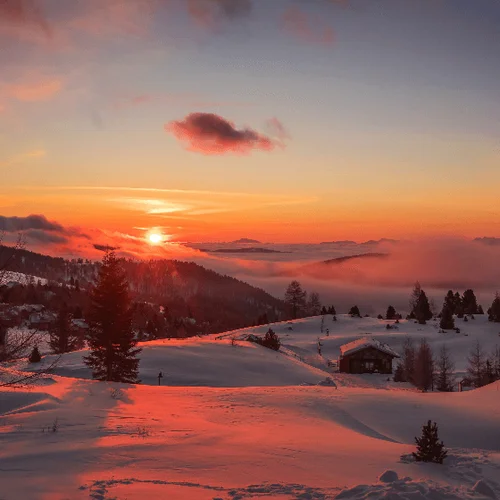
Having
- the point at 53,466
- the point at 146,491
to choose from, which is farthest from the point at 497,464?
the point at 53,466

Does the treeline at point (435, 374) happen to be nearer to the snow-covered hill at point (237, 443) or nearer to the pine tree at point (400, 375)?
the pine tree at point (400, 375)

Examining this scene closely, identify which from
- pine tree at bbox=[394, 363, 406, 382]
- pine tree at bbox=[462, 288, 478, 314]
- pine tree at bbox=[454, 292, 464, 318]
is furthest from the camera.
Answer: pine tree at bbox=[462, 288, 478, 314]

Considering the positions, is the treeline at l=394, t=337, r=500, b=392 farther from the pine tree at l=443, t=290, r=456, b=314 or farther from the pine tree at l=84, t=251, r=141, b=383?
the pine tree at l=443, t=290, r=456, b=314

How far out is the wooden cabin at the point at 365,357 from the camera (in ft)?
201

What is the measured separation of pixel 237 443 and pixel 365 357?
53544mm

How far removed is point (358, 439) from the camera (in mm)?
13508

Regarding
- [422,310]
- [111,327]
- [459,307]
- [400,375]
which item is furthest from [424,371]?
[459,307]

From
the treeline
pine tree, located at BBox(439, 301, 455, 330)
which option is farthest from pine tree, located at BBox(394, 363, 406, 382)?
pine tree, located at BBox(439, 301, 455, 330)

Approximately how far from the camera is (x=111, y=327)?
2909 centimetres

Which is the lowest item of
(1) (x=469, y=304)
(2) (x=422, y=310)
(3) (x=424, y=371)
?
(3) (x=424, y=371)

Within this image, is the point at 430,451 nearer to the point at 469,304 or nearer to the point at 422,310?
the point at 422,310

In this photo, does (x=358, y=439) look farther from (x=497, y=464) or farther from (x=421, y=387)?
(x=421, y=387)

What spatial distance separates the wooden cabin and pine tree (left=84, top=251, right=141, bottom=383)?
127 ft

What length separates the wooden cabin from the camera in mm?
61188
